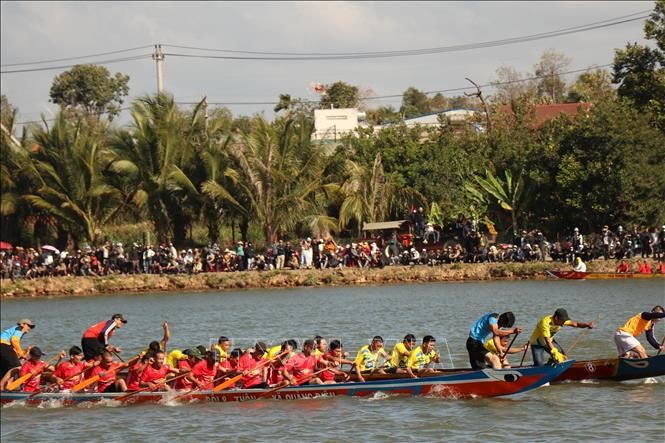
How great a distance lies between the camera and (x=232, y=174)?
2044 inches

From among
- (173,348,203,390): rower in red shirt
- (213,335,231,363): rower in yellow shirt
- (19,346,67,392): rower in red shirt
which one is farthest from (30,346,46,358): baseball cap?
(213,335,231,363): rower in yellow shirt

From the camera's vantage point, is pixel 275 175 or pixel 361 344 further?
pixel 275 175

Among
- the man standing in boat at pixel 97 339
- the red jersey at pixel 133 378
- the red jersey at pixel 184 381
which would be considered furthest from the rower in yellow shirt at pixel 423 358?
the man standing in boat at pixel 97 339

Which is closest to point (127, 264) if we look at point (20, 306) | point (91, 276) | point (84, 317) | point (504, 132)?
point (91, 276)

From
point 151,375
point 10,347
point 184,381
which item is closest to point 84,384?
point 151,375

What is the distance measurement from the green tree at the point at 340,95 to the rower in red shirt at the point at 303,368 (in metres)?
69.9

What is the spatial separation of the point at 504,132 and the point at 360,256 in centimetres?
1423

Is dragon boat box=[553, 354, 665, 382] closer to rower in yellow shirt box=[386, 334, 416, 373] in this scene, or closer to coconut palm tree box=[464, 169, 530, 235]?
rower in yellow shirt box=[386, 334, 416, 373]

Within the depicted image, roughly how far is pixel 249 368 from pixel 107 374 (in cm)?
281

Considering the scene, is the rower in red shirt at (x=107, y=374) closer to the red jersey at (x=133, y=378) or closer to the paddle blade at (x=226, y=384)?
the red jersey at (x=133, y=378)

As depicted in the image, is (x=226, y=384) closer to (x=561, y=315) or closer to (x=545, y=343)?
(x=545, y=343)

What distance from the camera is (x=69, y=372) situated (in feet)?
73.3

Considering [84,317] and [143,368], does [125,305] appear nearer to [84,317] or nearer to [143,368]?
[84,317]

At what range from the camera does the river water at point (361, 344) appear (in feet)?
64.4
